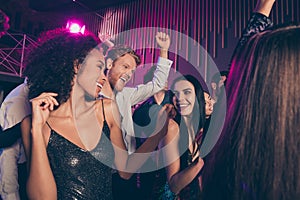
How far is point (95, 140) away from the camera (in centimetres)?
166

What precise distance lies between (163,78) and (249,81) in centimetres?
197

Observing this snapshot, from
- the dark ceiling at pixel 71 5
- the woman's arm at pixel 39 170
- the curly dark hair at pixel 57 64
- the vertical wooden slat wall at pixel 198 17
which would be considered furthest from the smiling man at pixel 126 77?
the dark ceiling at pixel 71 5

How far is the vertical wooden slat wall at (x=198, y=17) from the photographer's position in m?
3.71

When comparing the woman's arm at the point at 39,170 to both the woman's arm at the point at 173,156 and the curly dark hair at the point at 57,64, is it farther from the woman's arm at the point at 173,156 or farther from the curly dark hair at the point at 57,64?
the woman's arm at the point at 173,156

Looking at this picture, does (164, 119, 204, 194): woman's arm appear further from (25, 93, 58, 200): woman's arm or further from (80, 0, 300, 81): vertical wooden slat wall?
(80, 0, 300, 81): vertical wooden slat wall

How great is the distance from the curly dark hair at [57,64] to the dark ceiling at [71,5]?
3.82m

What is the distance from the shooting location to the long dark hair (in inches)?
30.7

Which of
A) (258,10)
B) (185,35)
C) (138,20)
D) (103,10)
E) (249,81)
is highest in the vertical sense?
(103,10)

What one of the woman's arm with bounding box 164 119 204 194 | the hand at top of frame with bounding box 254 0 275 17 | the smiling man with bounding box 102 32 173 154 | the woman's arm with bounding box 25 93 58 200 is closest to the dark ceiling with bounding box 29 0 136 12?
the smiling man with bounding box 102 32 173 154

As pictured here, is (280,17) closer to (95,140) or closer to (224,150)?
(95,140)

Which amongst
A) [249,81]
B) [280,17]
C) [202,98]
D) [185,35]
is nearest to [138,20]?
[185,35]

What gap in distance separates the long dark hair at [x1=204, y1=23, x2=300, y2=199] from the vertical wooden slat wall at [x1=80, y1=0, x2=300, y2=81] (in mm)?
2914

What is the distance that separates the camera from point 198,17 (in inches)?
168

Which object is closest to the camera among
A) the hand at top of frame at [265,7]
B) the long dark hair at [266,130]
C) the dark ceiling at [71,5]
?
the long dark hair at [266,130]
